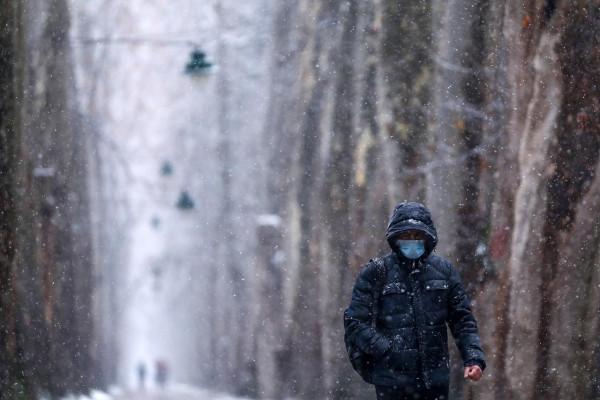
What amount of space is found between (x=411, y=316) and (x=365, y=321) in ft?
0.84

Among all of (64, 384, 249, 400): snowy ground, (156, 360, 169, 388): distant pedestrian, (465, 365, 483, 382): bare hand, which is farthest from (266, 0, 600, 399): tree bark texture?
(156, 360, 169, 388): distant pedestrian

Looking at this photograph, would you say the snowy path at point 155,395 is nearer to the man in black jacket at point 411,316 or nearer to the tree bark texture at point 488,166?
the tree bark texture at point 488,166

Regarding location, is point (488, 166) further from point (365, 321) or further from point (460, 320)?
point (365, 321)

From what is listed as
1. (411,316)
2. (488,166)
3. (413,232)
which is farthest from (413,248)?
(488,166)

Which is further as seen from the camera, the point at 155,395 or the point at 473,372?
the point at 155,395

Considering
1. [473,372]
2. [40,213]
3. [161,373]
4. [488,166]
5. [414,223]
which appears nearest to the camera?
[473,372]

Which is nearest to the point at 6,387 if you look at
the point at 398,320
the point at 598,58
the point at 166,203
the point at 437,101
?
the point at 398,320

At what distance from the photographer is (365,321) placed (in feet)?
15.6

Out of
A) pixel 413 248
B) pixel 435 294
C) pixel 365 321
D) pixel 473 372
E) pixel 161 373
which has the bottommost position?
pixel 161 373

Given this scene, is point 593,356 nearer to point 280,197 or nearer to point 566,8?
point 566,8

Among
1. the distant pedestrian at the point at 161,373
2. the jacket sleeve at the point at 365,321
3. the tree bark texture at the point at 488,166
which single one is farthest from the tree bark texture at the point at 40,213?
the distant pedestrian at the point at 161,373

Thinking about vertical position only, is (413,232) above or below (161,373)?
above

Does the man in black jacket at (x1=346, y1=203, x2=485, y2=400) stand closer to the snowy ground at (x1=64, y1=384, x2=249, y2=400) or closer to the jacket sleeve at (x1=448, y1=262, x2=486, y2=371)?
the jacket sleeve at (x1=448, y1=262, x2=486, y2=371)

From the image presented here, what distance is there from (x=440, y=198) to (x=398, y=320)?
4.00m
